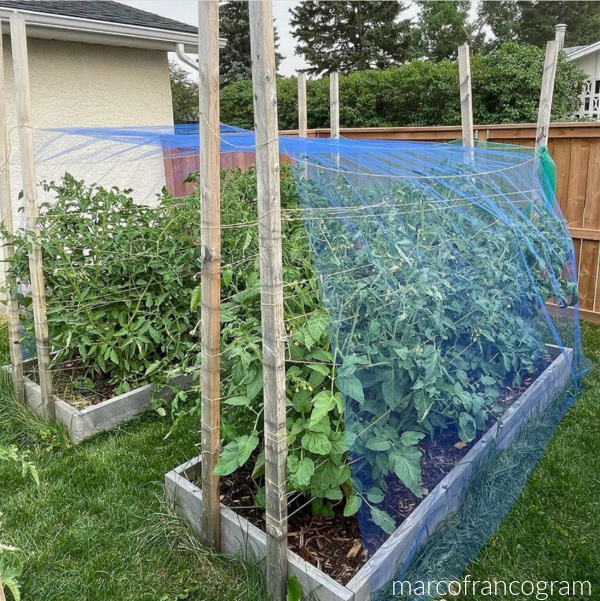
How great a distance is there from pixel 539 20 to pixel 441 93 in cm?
1865

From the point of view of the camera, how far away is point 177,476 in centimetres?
235

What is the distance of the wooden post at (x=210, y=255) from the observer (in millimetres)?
1701

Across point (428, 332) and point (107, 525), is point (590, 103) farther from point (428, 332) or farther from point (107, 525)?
point (107, 525)

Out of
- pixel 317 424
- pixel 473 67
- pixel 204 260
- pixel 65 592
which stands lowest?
pixel 65 592

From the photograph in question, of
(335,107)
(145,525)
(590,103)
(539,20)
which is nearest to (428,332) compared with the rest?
(145,525)

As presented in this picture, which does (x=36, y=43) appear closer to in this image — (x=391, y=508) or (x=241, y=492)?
(x=241, y=492)

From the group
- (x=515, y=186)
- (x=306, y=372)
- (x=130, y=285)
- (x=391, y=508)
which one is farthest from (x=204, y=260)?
(x=515, y=186)

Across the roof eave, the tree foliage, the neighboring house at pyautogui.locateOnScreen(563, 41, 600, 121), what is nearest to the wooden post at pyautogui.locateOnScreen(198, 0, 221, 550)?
the roof eave

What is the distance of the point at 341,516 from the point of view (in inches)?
84.8

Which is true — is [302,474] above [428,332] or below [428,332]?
below

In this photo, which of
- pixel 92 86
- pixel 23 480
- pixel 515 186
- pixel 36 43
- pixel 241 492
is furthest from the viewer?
pixel 92 86

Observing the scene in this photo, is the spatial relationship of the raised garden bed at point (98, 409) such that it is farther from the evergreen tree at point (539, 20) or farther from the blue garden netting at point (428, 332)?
the evergreen tree at point (539, 20)

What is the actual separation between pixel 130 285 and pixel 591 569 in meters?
2.68

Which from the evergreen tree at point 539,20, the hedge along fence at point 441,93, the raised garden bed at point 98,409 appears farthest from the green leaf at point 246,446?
the evergreen tree at point 539,20
